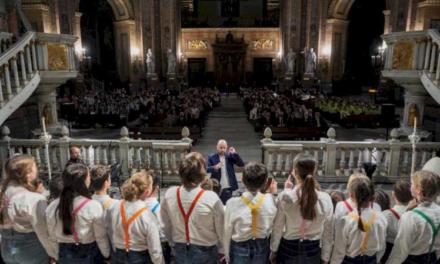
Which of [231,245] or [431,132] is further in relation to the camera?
[431,132]

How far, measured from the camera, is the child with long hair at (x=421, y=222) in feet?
11.0

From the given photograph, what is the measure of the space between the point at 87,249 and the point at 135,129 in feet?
27.7

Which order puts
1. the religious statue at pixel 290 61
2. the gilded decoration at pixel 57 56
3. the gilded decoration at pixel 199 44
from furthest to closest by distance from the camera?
the gilded decoration at pixel 199 44 < the religious statue at pixel 290 61 < the gilded decoration at pixel 57 56

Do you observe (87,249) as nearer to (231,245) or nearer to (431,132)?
A: (231,245)

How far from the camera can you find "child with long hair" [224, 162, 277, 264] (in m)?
3.53

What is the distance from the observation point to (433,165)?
639cm

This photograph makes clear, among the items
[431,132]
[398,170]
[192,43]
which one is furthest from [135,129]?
[192,43]

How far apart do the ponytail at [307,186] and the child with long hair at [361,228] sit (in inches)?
12.3

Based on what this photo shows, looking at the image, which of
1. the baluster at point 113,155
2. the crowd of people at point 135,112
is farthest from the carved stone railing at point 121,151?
the crowd of people at point 135,112

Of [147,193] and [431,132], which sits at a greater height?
[147,193]

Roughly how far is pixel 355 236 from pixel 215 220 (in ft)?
4.51

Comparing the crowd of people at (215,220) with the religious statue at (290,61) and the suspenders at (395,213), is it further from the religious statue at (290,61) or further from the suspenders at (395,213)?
the religious statue at (290,61)

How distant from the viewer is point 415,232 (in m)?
3.37

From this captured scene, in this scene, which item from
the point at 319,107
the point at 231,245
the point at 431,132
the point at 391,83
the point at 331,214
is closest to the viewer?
the point at 331,214
